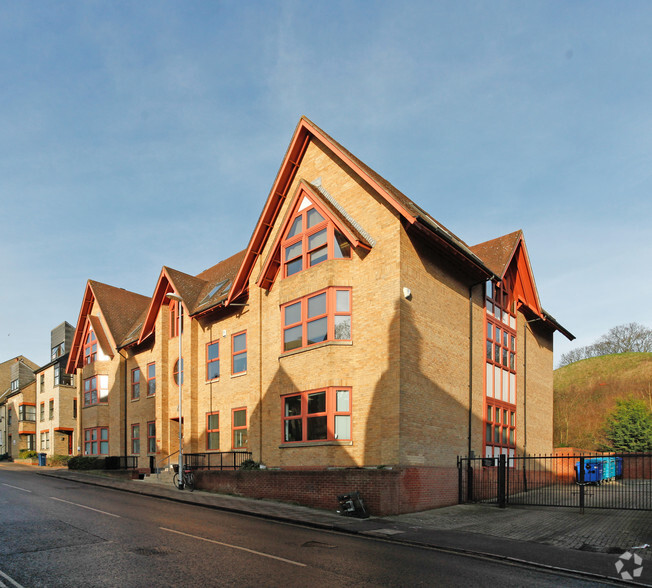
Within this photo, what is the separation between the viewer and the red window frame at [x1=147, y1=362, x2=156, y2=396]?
3199 centimetres

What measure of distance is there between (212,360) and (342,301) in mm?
10370

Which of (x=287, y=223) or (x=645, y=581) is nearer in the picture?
(x=645, y=581)

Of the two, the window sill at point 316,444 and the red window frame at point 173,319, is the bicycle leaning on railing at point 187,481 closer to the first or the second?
the window sill at point 316,444

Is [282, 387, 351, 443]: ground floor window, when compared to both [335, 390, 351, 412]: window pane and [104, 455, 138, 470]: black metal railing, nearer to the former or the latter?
[335, 390, 351, 412]: window pane

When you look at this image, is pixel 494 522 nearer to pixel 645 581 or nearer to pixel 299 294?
pixel 645 581

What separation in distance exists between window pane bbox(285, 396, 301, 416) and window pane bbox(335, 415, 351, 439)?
6.16 feet

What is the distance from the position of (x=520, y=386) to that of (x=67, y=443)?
36.8 m

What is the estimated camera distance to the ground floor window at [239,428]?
80.1ft

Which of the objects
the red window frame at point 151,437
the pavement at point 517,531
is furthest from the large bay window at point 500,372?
the red window frame at point 151,437

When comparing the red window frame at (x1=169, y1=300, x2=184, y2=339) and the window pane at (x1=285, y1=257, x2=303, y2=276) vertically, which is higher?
the window pane at (x1=285, y1=257, x2=303, y2=276)

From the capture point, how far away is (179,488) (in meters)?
23.2

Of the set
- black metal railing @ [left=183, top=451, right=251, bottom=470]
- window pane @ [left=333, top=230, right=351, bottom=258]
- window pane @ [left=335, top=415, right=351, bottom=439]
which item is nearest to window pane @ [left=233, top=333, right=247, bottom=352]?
black metal railing @ [left=183, top=451, right=251, bottom=470]

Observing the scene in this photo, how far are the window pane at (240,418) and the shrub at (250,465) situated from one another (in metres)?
2.89

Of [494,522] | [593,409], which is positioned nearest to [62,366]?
[494,522]
